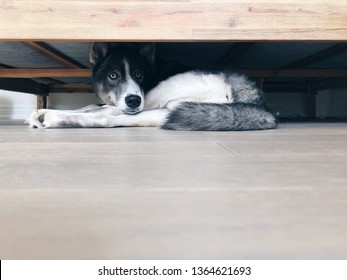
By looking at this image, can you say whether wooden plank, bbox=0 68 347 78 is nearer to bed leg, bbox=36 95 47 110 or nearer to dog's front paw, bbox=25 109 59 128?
dog's front paw, bbox=25 109 59 128

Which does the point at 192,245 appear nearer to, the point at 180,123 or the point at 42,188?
the point at 42,188

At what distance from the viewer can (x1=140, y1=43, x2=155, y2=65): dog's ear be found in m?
2.32

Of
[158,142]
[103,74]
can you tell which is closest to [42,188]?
[158,142]

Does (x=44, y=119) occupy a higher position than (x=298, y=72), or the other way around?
Answer: (x=298, y=72)

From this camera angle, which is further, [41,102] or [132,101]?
[41,102]

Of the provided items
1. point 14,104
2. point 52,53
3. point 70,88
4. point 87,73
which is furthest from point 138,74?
point 14,104

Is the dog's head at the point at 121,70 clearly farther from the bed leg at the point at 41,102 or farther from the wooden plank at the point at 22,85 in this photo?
the bed leg at the point at 41,102

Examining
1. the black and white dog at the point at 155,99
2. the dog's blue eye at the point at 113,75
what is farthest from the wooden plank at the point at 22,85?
the dog's blue eye at the point at 113,75

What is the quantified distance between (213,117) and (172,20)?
42 centimetres

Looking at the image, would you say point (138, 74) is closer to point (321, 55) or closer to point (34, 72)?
point (34, 72)

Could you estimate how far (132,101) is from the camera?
198cm

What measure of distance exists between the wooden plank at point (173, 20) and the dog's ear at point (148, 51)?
70 cm

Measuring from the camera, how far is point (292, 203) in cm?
53
